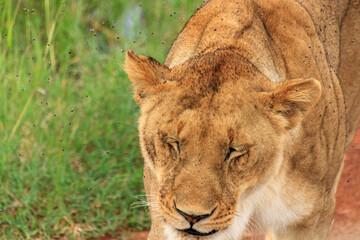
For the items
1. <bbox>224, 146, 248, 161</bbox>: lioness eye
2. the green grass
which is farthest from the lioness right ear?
the green grass

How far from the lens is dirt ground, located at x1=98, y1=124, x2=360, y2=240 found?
13.2 ft

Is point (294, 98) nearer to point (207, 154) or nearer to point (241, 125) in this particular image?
point (241, 125)

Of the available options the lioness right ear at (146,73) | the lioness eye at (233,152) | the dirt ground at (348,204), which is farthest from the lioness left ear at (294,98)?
the dirt ground at (348,204)

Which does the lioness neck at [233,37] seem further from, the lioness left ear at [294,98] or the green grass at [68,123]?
the green grass at [68,123]

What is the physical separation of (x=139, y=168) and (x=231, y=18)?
4.85 feet

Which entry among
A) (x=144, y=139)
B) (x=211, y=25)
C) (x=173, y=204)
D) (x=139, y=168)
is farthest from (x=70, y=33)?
(x=173, y=204)

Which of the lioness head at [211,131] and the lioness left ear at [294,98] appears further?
the lioness left ear at [294,98]

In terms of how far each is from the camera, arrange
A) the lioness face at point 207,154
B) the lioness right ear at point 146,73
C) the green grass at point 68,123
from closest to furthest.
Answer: the lioness face at point 207,154
the lioness right ear at point 146,73
the green grass at point 68,123

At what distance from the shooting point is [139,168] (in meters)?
4.09

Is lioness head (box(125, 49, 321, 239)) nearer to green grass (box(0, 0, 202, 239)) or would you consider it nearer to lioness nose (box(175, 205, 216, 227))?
lioness nose (box(175, 205, 216, 227))

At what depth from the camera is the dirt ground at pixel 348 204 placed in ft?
13.2

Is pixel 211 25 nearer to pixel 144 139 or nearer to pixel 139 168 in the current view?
pixel 144 139

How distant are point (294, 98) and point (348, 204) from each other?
6.85ft

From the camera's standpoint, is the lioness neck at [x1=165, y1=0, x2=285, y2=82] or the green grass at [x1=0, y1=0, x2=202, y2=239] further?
the green grass at [x1=0, y1=0, x2=202, y2=239]
